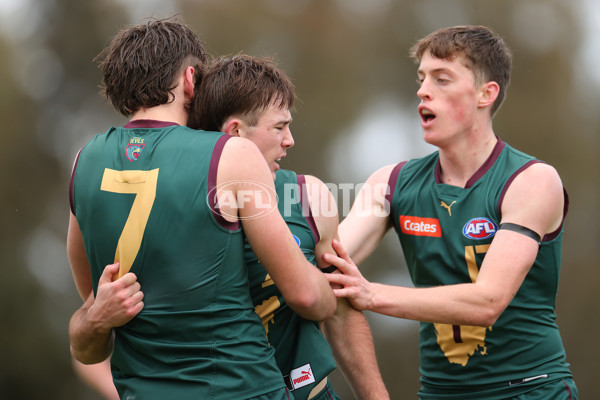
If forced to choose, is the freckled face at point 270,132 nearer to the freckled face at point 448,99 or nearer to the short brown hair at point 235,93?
the short brown hair at point 235,93

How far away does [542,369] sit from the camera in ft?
10.5

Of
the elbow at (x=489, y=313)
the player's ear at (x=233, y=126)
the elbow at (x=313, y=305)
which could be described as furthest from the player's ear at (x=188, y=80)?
the elbow at (x=489, y=313)

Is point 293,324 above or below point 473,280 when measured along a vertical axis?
below

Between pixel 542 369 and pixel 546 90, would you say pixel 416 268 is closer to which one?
pixel 542 369

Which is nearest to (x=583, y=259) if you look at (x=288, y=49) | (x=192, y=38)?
(x=288, y=49)

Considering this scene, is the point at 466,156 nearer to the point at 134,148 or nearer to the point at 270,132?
the point at 270,132

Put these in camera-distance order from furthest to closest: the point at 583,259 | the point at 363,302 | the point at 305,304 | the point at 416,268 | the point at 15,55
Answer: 1. the point at 583,259
2. the point at 15,55
3. the point at 416,268
4. the point at 363,302
5. the point at 305,304

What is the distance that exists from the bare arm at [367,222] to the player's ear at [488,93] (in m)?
0.59

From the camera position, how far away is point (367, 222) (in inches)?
143

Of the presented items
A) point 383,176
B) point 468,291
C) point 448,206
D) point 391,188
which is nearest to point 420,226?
point 448,206

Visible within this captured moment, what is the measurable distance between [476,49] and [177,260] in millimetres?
2016

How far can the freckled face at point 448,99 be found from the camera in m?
3.45

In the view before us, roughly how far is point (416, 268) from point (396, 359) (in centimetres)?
766

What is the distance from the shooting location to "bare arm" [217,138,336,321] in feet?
7.52
